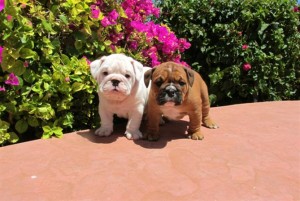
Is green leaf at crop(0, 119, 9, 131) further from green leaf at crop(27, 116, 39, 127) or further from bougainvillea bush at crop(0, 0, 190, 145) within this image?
green leaf at crop(27, 116, 39, 127)

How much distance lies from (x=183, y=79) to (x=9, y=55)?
184 cm

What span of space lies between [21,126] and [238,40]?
4041mm

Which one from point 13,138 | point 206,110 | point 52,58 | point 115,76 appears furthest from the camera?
point 206,110

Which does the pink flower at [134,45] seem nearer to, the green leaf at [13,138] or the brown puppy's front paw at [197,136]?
the brown puppy's front paw at [197,136]

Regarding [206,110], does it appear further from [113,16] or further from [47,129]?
[47,129]

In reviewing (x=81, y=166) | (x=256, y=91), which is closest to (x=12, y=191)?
(x=81, y=166)

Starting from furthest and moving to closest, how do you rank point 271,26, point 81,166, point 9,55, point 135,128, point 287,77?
point 287,77
point 271,26
point 135,128
point 9,55
point 81,166

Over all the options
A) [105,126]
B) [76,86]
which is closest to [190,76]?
[105,126]

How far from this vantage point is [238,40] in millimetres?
6461

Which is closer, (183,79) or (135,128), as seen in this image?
(183,79)

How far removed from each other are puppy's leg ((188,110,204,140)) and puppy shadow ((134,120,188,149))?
0.11 m

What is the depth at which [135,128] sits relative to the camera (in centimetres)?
437

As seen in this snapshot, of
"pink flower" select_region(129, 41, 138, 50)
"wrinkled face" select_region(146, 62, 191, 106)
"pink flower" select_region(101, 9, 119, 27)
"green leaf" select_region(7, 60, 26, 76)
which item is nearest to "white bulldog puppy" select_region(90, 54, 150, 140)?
"wrinkled face" select_region(146, 62, 191, 106)

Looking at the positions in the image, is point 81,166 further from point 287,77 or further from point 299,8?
point 299,8
